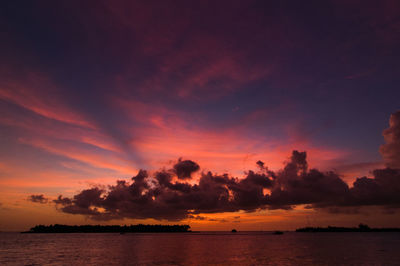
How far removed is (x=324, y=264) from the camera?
7825cm

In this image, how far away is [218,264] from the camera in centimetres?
7675

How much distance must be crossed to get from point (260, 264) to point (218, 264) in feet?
36.7

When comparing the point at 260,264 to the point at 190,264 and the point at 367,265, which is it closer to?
the point at 190,264

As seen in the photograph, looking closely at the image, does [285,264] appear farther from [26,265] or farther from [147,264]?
[26,265]

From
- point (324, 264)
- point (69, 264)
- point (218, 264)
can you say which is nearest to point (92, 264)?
point (69, 264)

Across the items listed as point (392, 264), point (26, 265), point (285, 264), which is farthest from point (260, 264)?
point (26, 265)

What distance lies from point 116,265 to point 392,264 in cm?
7615

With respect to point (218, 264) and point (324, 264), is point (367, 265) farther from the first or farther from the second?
point (218, 264)

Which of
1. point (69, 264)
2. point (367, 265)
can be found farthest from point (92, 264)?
point (367, 265)

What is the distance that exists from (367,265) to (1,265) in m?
99.4

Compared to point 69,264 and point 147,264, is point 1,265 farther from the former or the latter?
point 147,264

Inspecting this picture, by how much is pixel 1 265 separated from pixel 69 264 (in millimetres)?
18514

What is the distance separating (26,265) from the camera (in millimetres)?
76125

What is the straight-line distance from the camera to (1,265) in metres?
77.8
